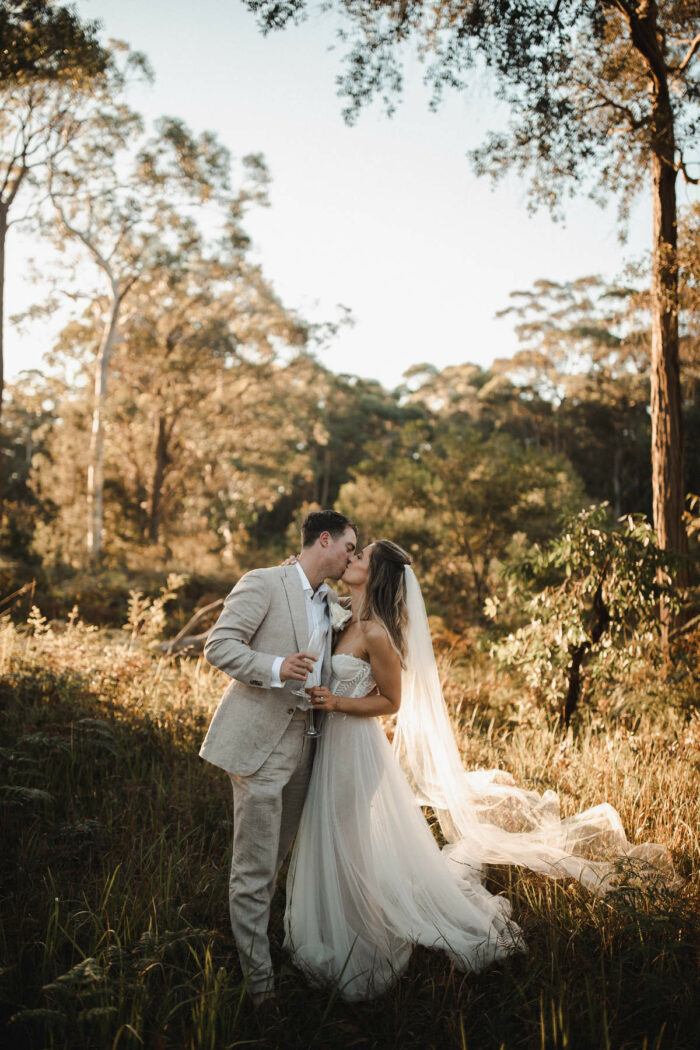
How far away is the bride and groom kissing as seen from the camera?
303 cm

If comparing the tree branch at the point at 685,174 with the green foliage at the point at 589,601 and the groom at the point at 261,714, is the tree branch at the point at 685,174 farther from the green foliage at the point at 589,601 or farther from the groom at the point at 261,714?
the groom at the point at 261,714

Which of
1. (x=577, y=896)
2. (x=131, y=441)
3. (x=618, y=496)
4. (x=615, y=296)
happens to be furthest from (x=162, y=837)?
(x=615, y=296)

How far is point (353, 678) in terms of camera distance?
11.4 ft

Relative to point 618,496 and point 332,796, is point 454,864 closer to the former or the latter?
point 332,796

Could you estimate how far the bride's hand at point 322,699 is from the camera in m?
3.13

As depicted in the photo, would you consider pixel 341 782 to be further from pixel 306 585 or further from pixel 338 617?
pixel 306 585

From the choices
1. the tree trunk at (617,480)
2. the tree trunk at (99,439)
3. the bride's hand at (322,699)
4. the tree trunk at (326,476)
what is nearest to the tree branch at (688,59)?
the bride's hand at (322,699)

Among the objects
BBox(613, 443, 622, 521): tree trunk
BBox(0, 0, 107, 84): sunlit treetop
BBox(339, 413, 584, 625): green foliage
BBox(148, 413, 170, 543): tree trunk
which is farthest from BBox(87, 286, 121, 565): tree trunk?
BBox(613, 443, 622, 521): tree trunk

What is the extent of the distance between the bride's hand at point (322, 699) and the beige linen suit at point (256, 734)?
3.1 inches

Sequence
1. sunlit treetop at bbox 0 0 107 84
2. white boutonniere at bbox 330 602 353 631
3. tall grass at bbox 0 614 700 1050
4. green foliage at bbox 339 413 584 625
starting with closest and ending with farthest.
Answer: tall grass at bbox 0 614 700 1050 < white boutonniere at bbox 330 602 353 631 < sunlit treetop at bbox 0 0 107 84 < green foliage at bbox 339 413 584 625

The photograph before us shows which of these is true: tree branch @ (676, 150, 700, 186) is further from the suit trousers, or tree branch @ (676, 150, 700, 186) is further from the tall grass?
the suit trousers

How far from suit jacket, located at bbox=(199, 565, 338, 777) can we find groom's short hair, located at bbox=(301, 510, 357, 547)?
6.7 inches

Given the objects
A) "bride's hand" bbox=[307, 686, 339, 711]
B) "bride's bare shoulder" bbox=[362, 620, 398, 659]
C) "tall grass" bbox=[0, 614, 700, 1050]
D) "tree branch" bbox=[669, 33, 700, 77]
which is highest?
"tree branch" bbox=[669, 33, 700, 77]

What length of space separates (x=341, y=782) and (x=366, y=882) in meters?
0.46
